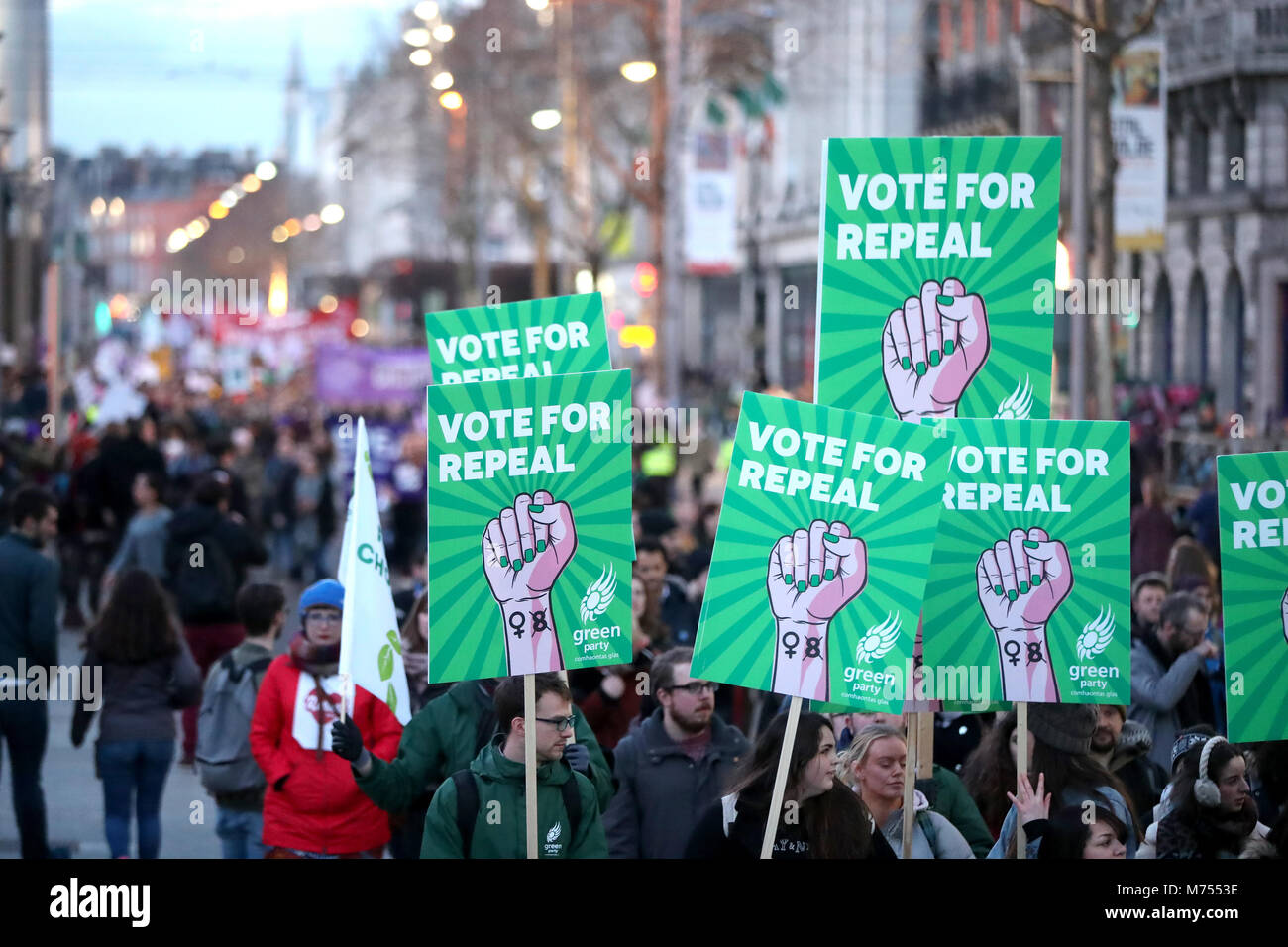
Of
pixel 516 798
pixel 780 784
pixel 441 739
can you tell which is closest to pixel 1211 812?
pixel 780 784

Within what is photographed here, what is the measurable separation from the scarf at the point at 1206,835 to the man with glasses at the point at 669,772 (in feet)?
5.25

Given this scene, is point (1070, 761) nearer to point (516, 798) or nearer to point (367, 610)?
point (516, 798)

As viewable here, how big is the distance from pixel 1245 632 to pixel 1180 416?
73.8 feet

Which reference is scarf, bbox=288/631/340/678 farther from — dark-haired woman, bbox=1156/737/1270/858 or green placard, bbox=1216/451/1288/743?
green placard, bbox=1216/451/1288/743

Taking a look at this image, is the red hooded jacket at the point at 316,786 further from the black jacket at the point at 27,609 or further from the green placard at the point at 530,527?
the black jacket at the point at 27,609

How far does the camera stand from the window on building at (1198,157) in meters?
34.3

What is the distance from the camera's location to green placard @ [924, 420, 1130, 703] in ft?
19.8

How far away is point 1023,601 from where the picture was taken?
19.9 feet

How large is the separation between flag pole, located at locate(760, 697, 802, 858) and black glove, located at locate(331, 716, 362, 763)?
1457mm

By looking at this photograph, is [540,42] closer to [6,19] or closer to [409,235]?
[6,19]

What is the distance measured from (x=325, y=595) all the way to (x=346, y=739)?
115 cm

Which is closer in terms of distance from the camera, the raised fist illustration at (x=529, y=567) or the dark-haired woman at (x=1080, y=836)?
the dark-haired woman at (x=1080, y=836)

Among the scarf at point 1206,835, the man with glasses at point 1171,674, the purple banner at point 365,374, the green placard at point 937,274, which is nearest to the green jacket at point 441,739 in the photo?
the green placard at point 937,274
